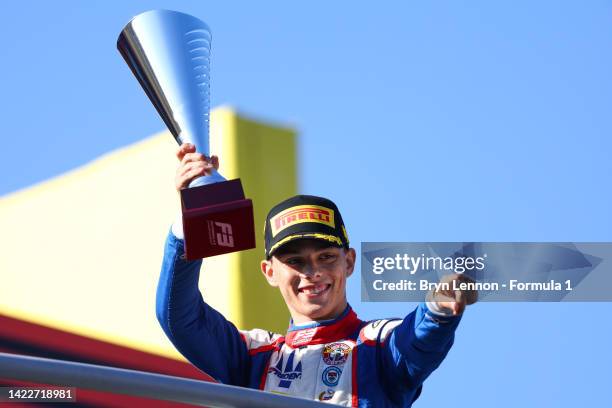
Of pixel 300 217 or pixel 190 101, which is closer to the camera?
pixel 190 101

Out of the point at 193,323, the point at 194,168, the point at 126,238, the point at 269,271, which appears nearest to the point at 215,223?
the point at 194,168

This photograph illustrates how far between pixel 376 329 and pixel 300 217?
1.33 ft

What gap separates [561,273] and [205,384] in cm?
114

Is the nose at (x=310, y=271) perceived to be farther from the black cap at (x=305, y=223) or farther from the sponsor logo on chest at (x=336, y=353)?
the sponsor logo on chest at (x=336, y=353)

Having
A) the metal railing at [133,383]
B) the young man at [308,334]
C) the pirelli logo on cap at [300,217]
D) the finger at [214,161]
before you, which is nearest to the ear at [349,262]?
the young man at [308,334]

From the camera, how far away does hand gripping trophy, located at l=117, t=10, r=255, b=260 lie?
3209mm

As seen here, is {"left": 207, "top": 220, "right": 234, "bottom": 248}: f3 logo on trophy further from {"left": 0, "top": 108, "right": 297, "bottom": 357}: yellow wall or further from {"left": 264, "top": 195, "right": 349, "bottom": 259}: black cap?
{"left": 0, "top": 108, "right": 297, "bottom": 357}: yellow wall

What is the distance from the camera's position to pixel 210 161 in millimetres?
3471

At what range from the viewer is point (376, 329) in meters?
3.81

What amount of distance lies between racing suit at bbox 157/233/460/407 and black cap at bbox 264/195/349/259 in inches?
9.5

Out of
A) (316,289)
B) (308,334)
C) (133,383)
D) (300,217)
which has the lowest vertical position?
(133,383)

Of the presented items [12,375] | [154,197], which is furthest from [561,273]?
[154,197]

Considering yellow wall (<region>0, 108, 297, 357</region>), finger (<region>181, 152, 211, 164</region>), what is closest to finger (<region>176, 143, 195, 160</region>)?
finger (<region>181, 152, 211, 164</region>)

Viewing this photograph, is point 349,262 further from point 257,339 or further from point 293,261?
point 257,339
